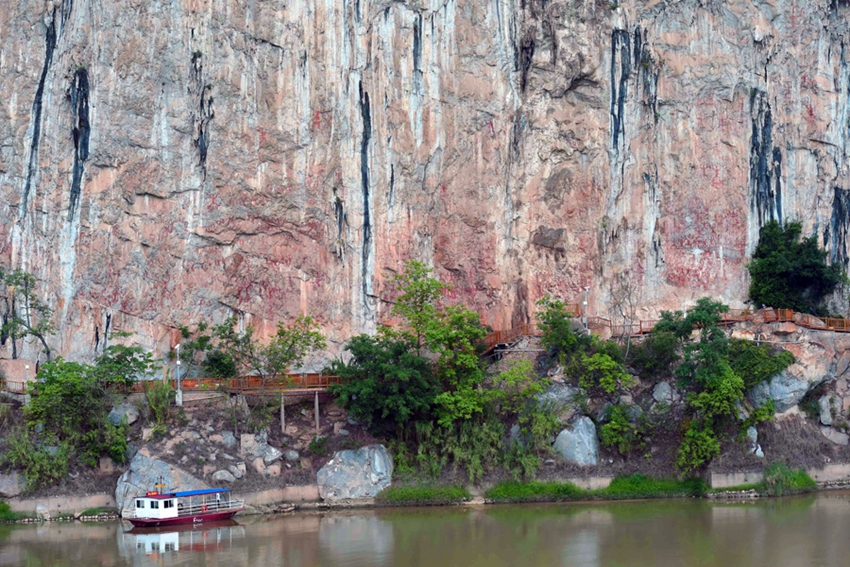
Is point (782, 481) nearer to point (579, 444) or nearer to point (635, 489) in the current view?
point (635, 489)

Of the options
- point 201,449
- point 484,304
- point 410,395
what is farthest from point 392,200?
point 201,449

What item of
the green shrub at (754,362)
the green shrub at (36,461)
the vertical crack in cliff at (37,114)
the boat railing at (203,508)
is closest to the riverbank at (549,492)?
the boat railing at (203,508)

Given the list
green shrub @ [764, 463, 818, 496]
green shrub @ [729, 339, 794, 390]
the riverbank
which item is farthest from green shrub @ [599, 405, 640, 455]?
green shrub @ [764, 463, 818, 496]

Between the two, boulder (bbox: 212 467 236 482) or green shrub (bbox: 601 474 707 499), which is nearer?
boulder (bbox: 212 467 236 482)

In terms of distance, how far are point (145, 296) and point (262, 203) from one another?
15.6 feet

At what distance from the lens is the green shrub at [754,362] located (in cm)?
3338

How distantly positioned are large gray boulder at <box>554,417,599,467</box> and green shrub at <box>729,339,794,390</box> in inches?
191

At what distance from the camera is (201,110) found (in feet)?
117

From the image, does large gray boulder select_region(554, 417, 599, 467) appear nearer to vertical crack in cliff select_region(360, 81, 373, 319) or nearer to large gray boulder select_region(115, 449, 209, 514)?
vertical crack in cliff select_region(360, 81, 373, 319)

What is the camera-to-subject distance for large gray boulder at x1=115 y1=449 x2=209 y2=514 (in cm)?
3034

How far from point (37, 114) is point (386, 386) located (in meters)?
14.4

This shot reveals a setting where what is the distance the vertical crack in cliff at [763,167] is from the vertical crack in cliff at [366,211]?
45.6ft

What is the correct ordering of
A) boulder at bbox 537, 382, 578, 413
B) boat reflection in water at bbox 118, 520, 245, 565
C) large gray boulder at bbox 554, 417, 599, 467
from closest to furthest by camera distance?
boat reflection in water at bbox 118, 520, 245, 565
large gray boulder at bbox 554, 417, 599, 467
boulder at bbox 537, 382, 578, 413

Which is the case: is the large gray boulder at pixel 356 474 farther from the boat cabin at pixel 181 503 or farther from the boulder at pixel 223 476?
the boat cabin at pixel 181 503
